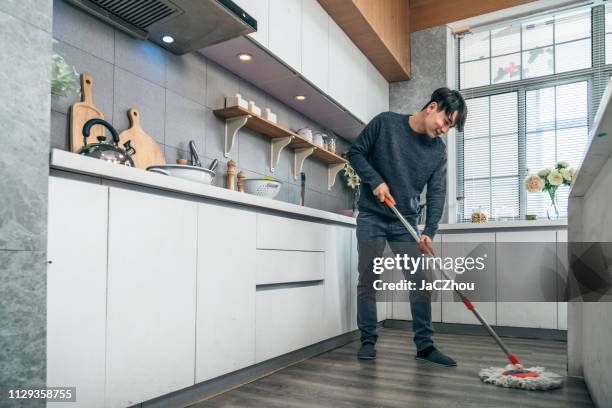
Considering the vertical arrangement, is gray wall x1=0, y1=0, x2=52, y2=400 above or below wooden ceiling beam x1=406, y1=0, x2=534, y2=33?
below

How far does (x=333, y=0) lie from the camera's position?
2.86 meters

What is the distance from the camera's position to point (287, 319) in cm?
213

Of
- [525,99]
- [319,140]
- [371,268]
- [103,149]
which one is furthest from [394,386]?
[525,99]

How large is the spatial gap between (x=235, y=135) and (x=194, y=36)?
2.22 ft

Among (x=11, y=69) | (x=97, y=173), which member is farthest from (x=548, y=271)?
(x=11, y=69)

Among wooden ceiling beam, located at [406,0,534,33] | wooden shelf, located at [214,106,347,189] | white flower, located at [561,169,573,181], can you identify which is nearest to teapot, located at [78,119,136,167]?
wooden shelf, located at [214,106,347,189]

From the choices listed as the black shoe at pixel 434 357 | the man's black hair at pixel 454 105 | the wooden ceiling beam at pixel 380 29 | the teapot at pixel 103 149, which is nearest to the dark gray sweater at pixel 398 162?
the man's black hair at pixel 454 105

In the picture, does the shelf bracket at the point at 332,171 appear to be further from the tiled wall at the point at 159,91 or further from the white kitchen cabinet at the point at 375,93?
the tiled wall at the point at 159,91

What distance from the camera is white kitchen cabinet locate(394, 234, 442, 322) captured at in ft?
11.0

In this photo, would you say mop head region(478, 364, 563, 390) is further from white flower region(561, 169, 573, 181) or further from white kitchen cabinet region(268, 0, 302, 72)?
white flower region(561, 169, 573, 181)

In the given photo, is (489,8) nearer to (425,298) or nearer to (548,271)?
(548,271)

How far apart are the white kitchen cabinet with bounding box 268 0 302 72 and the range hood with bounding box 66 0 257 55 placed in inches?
14.3

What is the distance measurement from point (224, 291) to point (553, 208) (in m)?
2.92

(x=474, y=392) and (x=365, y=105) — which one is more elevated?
(x=365, y=105)
